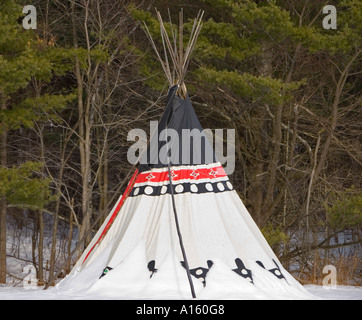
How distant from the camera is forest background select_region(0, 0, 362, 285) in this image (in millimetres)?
8766

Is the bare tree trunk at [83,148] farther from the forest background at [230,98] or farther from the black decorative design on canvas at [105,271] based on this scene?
the black decorative design on canvas at [105,271]

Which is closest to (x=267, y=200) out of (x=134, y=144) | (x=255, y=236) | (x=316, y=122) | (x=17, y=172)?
(x=316, y=122)

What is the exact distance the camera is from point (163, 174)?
5871 mm

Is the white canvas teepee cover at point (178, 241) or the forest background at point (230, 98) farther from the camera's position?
the forest background at point (230, 98)

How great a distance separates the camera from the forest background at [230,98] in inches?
345

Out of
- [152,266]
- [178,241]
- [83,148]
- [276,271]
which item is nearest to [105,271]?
[152,266]

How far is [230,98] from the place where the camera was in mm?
10023

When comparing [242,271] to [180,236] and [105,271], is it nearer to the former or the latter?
[180,236]

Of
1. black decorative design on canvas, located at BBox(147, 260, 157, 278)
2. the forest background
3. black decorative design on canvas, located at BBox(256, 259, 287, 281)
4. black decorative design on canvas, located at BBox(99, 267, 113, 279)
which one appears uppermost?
the forest background

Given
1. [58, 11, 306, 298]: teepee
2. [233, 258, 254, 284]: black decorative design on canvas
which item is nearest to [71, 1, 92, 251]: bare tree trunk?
[58, 11, 306, 298]: teepee

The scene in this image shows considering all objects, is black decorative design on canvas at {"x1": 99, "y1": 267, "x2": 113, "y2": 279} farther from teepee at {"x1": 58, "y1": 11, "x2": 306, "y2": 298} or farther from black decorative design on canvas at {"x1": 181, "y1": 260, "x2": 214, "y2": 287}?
black decorative design on canvas at {"x1": 181, "y1": 260, "x2": 214, "y2": 287}

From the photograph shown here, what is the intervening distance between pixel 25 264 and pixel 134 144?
3222 millimetres

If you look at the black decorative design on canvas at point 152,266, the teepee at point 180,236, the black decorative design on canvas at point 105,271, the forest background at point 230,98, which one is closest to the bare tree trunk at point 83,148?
the forest background at point 230,98
